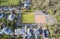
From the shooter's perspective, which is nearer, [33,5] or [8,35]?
[8,35]

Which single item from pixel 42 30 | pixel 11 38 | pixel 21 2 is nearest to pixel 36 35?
pixel 42 30

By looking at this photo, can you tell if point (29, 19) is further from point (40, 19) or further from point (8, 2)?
point (8, 2)

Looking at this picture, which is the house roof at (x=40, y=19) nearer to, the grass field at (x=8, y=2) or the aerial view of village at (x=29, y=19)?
the aerial view of village at (x=29, y=19)

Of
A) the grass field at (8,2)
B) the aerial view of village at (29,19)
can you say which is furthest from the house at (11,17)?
the grass field at (8,2)

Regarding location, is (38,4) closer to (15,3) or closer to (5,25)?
(15,3)

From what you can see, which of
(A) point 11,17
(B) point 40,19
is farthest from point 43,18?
(A) point 11,17

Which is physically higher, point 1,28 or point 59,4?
point 59,4

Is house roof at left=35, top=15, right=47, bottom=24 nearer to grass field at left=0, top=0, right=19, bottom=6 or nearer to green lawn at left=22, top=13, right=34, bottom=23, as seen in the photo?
green lawn at left=22, top=13, right=34, bottom=23

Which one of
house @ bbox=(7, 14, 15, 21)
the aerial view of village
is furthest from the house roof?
house @ bbox=(7, 14, 15, 21)
